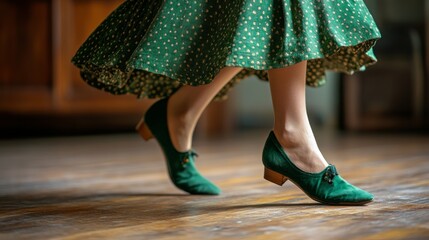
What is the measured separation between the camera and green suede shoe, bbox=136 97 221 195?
4.26 feet

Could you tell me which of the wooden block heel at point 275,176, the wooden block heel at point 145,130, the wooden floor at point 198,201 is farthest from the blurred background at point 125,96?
the wooden block heel at point 275,176

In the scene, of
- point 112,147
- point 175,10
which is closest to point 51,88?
point 112,147

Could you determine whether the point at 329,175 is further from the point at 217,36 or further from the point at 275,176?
the point at 217,36

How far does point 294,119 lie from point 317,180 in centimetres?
10

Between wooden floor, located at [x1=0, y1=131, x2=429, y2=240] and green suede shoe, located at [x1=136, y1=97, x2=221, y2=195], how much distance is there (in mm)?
28

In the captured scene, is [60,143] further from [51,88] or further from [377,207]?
[377,207]

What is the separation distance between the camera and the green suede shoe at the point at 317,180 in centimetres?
109

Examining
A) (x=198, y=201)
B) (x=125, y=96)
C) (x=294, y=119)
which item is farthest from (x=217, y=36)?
(x=125, y=96)

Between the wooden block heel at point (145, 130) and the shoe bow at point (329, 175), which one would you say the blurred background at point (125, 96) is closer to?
the wooden block heel at point (145, 130)

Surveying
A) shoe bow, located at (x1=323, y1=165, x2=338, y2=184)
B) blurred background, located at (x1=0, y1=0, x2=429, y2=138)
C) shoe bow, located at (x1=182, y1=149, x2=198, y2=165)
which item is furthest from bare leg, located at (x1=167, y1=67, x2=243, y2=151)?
blurred background, located at (x1=0, y1=0, x2=429, y2=138)

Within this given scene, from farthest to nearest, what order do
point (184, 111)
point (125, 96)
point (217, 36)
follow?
point (125, 96) → point (184, 111) → point (217, 36)

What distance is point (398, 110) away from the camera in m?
3.41

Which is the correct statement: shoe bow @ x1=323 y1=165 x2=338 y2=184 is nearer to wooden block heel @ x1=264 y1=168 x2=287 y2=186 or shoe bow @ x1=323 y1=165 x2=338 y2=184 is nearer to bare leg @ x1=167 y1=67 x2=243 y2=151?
wooden block heel @ x1=264 y1=168 x2=287 y2=186

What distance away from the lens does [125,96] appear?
304 cm
